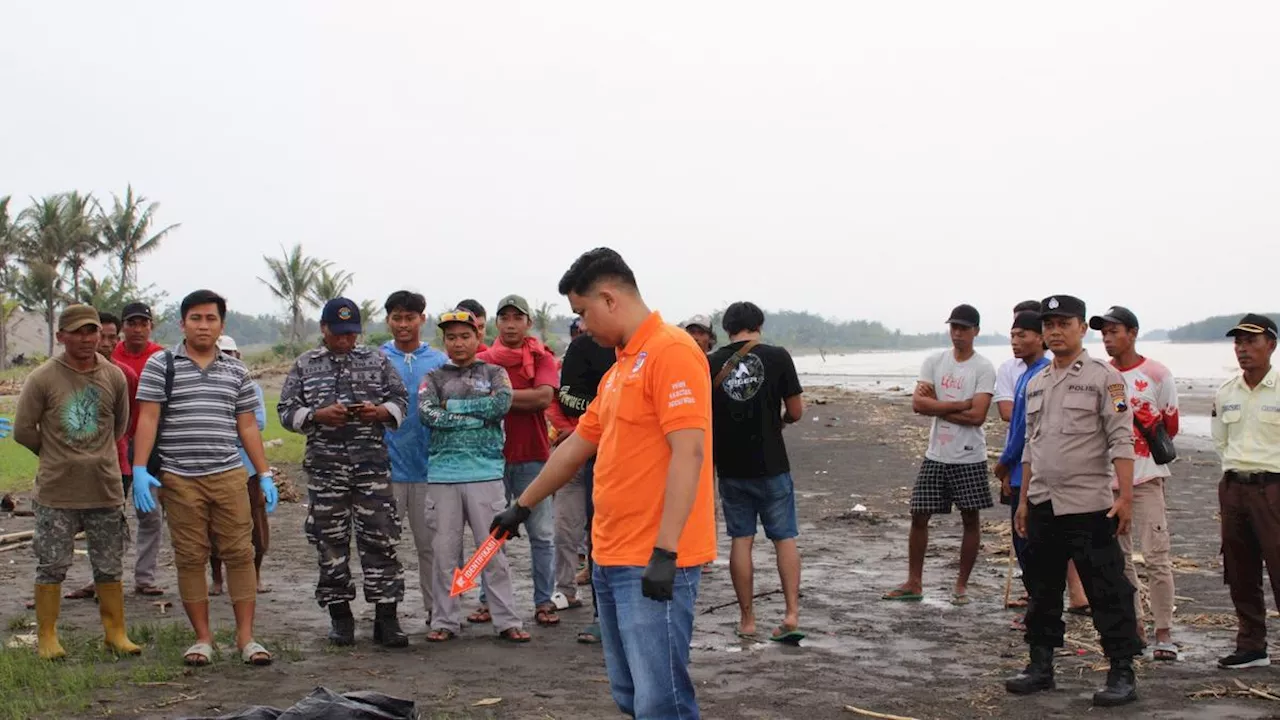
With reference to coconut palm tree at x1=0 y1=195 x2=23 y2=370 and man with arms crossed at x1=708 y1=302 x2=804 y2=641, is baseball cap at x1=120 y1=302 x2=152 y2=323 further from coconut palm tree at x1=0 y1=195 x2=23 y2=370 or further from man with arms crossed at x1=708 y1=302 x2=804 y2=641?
coconut palm tree at x1=0 y1=195 x2=23 y2=370

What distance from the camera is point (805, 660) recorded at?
6566 millimetres

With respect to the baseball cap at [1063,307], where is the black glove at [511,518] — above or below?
below

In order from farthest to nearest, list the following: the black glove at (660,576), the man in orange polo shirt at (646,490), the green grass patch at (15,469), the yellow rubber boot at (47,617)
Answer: the green grass patch at (15,469)
the yellow rubber boot at (47,617)
the man in orange polo shirt at (646,490)
the black glove at (660,576)

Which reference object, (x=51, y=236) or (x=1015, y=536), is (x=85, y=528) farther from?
(x=51, y=236)

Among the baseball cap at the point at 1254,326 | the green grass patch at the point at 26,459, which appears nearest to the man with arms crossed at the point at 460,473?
the baseball cap at the point at 1254,326

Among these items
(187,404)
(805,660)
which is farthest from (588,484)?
(187,404)

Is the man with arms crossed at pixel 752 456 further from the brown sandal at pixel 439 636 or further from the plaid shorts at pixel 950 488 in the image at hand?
the brown sandal at pixel 439 636

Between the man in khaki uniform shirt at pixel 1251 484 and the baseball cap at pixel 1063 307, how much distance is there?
109 cm

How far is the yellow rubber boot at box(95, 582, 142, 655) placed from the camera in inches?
257

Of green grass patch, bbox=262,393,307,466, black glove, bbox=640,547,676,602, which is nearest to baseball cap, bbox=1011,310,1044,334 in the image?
black glove, bbox=640,547,676,602

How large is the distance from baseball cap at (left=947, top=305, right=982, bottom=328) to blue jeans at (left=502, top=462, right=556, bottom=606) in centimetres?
320

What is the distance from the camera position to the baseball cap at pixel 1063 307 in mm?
5953

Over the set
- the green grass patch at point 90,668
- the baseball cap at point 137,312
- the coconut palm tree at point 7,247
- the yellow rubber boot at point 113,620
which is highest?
the coconut palm tree at point 7,247

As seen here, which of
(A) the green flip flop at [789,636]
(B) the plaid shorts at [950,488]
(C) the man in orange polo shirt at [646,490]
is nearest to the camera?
(C) the man in orange polo shirt at [646,490]
